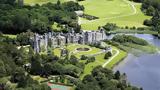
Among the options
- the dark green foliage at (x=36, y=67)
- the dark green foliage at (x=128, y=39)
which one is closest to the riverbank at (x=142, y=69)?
the dark green foliage at (x=128, y=39)

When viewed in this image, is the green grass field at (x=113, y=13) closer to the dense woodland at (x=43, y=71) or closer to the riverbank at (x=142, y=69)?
the riverbank at (x=142, y=69)

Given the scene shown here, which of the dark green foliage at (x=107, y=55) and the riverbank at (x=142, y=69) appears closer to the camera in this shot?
the riverbank at (x=142, y=69)

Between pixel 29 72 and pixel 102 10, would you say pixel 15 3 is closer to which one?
pixel 102 10

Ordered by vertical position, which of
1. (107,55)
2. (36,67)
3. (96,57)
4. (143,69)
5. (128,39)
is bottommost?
(143,69)

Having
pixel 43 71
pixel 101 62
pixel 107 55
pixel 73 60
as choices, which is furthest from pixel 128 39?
pixel 43 71

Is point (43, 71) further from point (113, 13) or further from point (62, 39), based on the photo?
point (113, 13)

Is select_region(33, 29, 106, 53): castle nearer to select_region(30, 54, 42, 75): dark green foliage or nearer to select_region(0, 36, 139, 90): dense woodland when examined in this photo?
select_region(0, 36, 139, 90): dense woodland
